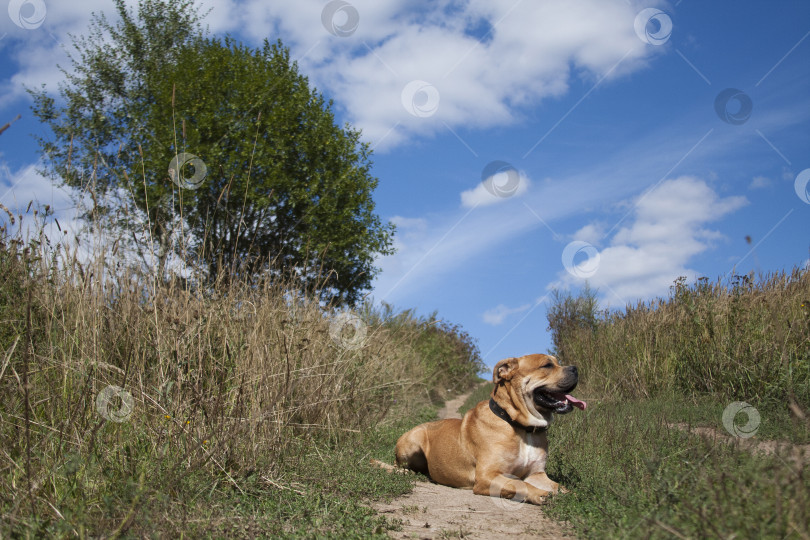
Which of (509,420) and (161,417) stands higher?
(509,420)

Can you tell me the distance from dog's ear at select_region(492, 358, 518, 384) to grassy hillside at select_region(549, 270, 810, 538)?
3.18ft

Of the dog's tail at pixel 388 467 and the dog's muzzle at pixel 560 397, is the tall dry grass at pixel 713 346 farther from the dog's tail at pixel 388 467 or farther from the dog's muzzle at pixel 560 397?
the dog's tail at pixel 388 467

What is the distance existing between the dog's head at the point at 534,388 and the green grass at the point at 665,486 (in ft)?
1.85

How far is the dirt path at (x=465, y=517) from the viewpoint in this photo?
335 centimetres

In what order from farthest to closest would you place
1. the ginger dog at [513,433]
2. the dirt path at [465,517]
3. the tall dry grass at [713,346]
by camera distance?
the tall dry grass at [713,346]
the ginger dog at [513,433]
the dirt path at [465,517]

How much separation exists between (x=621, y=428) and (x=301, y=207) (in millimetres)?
15661

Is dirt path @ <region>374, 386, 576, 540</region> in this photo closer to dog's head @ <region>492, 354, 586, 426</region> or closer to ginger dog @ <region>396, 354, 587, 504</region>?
ginger dog @ <region>396, 354, 587, 504</region>

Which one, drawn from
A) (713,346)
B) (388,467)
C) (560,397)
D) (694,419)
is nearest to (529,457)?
(560,397)

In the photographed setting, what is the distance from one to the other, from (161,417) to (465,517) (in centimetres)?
222

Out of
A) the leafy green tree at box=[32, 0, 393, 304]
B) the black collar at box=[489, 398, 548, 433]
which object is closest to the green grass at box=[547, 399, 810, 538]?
the black collar at box=[489, 398, 548, 433]

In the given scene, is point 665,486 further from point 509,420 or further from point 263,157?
point 263,157

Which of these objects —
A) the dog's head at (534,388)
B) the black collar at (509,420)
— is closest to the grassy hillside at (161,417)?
the black collar at (509,420)

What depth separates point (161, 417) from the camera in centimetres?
400

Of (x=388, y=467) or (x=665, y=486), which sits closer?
(x=665, y=486)
